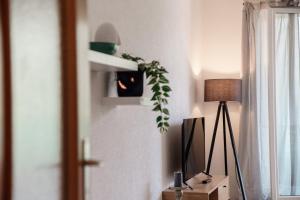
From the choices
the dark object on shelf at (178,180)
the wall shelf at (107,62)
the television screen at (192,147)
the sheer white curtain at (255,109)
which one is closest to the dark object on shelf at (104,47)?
the wall shelf at (107,62)

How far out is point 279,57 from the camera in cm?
484

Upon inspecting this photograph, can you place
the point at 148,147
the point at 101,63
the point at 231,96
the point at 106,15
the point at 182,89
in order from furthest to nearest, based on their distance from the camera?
the point at 231,96
the point at 182,89
the point at 148,147
the point at 106,15
the point at 101,63

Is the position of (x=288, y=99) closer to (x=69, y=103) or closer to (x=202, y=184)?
(x=202, y=184)

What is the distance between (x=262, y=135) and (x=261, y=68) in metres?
0.74

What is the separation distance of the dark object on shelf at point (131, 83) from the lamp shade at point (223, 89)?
241 cm

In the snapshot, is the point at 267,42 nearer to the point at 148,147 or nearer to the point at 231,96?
the point at 231,96

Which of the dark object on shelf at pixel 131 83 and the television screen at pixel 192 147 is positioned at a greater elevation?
the dark object on shelf at pixel 131 83

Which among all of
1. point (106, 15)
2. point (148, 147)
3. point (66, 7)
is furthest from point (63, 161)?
point (148, 147)

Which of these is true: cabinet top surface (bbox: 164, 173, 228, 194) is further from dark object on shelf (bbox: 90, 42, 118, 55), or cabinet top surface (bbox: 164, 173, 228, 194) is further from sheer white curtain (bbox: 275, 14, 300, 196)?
dark object on shelf (bbox: 90, 42, 118, 55)

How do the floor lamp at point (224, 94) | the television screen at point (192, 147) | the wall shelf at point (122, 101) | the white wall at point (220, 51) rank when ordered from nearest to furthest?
the wall shelf at point (122, 101) < the television screen at point (192, 147) < the floor lamp at point (224, 94) < the white wall at point (220, 51)

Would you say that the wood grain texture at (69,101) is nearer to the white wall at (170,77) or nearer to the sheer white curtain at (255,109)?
the white wall at (170,77)

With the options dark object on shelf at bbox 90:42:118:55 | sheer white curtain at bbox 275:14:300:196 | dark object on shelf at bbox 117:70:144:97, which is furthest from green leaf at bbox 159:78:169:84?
sheer white curtain at bbox 275:14:300:196

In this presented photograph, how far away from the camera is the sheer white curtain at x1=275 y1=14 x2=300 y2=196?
15.8ft

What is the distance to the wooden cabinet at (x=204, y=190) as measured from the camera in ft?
11.0
